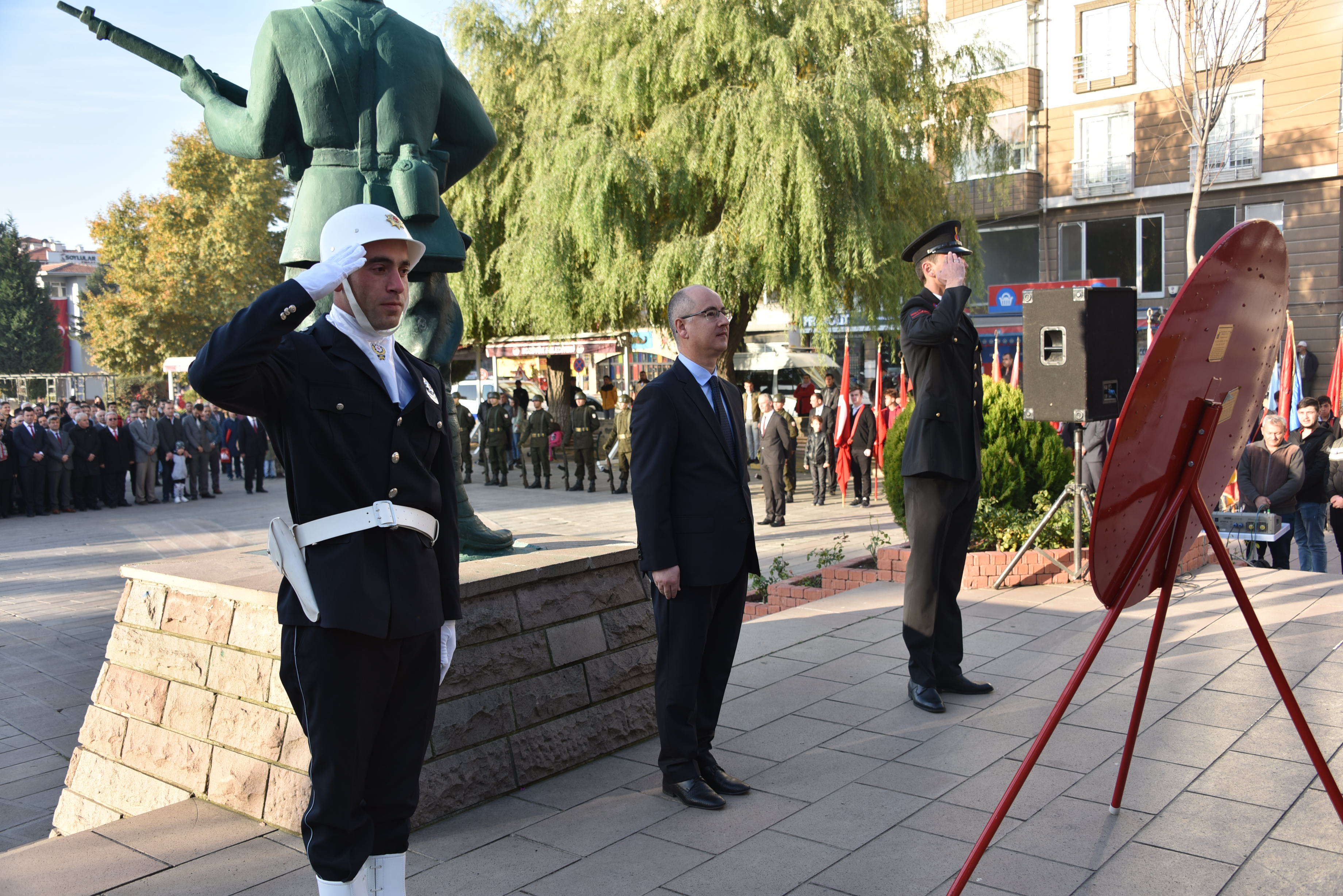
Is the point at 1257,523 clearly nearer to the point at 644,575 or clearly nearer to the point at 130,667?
the point at 644,575

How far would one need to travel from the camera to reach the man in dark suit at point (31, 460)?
17.5 m

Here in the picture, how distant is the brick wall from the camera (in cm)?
373

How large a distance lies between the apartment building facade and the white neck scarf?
23864mm

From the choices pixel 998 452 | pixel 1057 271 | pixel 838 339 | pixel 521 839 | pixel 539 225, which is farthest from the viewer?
pixel 838 339

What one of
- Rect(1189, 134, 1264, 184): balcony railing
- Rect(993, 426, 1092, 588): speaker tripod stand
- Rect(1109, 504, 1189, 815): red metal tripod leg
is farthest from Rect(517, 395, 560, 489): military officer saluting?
Rect(1189, 134, 1264, 184): balcony railing

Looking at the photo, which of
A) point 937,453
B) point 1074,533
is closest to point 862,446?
point 1074,533

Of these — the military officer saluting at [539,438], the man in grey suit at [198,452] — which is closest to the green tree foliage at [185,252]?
the man in grey suit at [198,452]

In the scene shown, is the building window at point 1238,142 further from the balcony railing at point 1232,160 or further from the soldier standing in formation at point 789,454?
the soldier standing in formation at point 789,454

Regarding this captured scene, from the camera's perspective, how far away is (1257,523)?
855 centimetres

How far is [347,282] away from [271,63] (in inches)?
78.1

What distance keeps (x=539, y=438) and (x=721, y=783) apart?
16.1 meters

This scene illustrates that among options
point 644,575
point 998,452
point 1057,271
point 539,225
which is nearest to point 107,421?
point 539,225

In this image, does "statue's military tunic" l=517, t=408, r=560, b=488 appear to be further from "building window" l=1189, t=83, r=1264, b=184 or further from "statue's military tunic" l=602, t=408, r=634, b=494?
"building window" l=1189, t=83, r=1264, b=184

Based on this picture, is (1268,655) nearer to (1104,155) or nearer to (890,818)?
(890,818)
